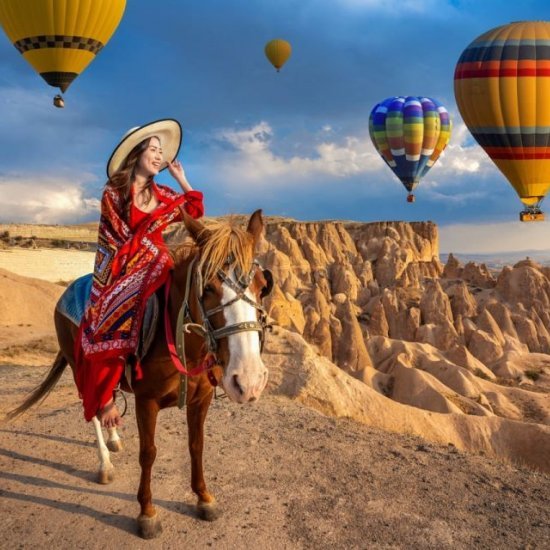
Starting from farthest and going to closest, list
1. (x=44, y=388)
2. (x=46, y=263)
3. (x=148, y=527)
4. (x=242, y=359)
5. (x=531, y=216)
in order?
(x=46, y=263), (x=531, y=216), (x=44, y=388), (x=148, y=527), (x=242, y=359)

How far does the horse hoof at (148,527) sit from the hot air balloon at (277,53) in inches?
1988

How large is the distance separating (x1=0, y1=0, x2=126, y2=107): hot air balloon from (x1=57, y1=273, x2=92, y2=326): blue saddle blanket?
20349 millimetres

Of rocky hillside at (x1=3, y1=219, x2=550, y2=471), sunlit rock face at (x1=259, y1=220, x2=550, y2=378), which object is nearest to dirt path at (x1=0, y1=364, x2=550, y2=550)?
rocky hillside at (x1=3, y1=219, x2=550, y2=471)

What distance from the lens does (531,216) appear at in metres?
32.2

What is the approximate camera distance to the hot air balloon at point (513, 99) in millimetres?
29188

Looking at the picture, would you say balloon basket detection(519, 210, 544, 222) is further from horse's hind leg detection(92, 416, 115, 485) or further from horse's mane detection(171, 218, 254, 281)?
horse's mane detection(171, 218, 254, 281)

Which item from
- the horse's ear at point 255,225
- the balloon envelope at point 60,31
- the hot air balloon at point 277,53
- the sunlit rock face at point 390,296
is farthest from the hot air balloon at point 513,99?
the horse's ear at point 255,225

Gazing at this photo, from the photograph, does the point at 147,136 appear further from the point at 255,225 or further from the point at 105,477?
the point at 105,477

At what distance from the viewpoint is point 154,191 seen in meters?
5.46

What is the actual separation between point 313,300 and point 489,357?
14411mm

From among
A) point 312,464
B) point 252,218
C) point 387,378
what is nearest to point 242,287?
point 252,218

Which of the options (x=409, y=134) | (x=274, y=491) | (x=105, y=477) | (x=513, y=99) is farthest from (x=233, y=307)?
(x=409, y=134)

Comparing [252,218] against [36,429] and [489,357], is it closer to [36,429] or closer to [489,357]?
[36,429]

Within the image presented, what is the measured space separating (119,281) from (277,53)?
165 feet
